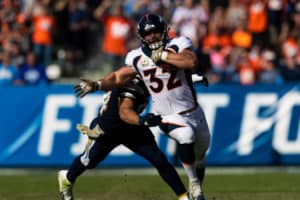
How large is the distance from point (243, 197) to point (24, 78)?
6.94 m

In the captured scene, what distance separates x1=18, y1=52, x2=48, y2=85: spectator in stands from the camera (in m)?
16.8

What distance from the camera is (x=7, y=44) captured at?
18062 millimetres

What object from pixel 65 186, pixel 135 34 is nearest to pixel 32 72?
pixel 135 34

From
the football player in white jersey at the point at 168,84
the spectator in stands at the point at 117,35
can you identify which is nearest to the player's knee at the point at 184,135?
the football player in white jersey at the point at 168,84

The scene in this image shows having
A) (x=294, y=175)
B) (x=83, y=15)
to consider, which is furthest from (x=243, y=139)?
(x=83, y=15)

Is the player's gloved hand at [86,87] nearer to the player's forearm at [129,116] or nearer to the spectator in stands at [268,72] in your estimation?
the player's forearm at [129,116]

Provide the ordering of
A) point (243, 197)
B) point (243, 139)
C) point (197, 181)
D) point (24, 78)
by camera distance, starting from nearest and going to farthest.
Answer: point (197, 181), point (243, 197), point (243, 139), point (24, 78)

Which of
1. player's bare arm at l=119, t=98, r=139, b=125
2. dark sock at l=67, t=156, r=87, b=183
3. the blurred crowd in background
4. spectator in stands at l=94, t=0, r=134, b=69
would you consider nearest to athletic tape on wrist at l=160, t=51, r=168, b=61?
player's bare arm at l=119, t=98, r=139, b=125

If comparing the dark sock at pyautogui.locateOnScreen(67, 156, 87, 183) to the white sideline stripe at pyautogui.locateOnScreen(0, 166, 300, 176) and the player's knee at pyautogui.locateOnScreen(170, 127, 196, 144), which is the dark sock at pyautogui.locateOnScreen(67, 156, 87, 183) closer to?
the player's knee at pyautogui.locateOnScreen(170, 127, 196, 144)

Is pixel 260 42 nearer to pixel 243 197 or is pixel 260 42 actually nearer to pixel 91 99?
pixel 91 99

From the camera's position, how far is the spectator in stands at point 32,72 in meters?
16.8

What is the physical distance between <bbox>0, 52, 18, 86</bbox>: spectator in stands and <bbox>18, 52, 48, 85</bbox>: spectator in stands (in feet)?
0.45

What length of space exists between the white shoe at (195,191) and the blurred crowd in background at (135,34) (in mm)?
7984

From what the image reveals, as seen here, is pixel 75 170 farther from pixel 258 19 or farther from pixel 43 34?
pixel 258 19
